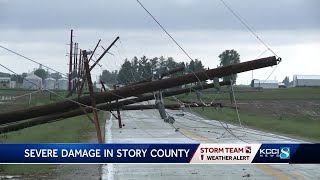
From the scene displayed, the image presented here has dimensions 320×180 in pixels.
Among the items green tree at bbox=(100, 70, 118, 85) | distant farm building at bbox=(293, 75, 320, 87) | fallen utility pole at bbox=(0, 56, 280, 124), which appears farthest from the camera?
distant farm building at bbox=(293, 75, 320, 87)

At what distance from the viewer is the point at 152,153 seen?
27.8 feet

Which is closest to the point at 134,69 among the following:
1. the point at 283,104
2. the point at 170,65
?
the point at 170,65

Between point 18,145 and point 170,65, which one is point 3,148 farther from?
point 170,65

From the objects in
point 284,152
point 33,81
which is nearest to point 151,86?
point 284,152

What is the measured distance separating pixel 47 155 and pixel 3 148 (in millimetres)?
623

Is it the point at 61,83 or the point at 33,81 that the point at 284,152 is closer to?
the point at 33,81

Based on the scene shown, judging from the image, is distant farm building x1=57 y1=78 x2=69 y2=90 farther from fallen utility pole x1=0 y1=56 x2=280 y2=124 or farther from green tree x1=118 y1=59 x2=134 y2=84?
fallen utility pole x1=0 y1=56 x2=280 y2=124

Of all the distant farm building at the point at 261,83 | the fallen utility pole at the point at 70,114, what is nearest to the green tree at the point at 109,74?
the distant farm building at the point at 261,83

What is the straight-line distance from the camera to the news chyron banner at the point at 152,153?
8.45 meters

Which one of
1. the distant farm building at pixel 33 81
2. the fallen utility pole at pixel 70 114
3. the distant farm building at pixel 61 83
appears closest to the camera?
the distant farm building at pixel 33 81

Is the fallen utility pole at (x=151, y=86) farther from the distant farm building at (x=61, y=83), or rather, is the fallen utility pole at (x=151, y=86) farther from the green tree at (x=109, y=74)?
the distant farm building at (x=61, y=83)

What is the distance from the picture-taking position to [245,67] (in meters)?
10.2

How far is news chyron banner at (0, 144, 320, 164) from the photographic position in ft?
27.7

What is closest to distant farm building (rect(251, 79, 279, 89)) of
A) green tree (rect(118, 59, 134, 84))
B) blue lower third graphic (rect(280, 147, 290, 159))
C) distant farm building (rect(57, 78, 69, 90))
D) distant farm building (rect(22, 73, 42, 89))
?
blue lower third graphic (rect(280, 147, 290, 159))
